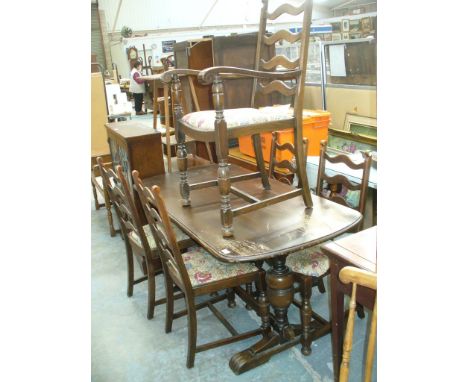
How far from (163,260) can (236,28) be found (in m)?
11.2

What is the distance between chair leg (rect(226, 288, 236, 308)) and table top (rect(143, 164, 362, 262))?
1.80 feet

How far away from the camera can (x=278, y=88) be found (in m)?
2.04

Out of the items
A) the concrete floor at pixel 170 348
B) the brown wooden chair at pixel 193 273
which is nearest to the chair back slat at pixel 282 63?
the brown wooden chair at pixel 193 273

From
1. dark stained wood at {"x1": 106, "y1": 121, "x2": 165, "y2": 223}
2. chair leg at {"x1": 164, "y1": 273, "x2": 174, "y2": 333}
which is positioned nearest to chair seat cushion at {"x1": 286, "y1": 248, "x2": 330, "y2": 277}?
chair leg at {"x1": 164, "y1": 273, "x2": 174, "y2": 333}

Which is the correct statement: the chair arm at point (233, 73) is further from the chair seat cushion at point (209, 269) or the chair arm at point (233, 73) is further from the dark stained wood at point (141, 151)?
the dark stained wood at point (141, 151)

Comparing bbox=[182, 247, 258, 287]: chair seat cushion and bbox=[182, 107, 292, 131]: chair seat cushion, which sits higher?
bbox=[182, 107, 292, 131]: chair seat cushion

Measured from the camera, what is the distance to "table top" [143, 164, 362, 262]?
173cm

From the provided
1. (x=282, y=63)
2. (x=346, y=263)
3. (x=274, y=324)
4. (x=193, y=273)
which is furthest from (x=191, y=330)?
(x=282, y=63)

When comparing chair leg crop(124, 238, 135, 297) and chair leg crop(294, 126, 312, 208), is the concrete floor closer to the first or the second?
chair leg crop(124, 238, 135, 297)

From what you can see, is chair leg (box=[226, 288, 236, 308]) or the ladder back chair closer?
the ladder back chair
